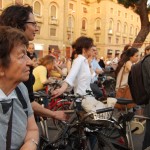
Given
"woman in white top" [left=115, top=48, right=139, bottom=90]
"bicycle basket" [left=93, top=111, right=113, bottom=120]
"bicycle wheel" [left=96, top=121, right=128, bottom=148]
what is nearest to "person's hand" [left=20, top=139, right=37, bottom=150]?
"bicycle basket" [left=93, top=111, right=113, bottom=120]

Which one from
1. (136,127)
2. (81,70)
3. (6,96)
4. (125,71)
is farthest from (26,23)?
(125,71)

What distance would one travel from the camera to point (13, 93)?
1587 millimetres

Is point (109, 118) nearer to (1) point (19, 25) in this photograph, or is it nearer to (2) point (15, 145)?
(1) point (19, 25)

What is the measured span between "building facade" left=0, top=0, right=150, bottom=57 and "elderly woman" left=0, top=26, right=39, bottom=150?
37.8m

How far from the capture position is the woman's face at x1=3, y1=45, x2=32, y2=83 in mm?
1569

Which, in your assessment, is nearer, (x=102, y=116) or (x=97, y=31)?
(x=102, y=116)

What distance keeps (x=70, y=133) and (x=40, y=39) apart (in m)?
39.1

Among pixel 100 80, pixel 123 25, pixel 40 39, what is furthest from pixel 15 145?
pixel 123 25

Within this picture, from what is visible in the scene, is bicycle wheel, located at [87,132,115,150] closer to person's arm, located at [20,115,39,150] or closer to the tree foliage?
person's arm, located at [20,115,39,150]

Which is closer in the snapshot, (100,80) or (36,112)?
(36,112)

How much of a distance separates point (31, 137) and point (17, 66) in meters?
0.44

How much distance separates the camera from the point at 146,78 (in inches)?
118

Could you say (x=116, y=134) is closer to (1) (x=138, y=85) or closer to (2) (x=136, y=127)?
(2) (x=136, y=127)

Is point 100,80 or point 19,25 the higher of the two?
point 19,25
